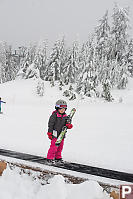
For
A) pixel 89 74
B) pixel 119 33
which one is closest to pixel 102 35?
pixel 119 33

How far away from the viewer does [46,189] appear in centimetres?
313

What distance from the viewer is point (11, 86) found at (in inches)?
1195

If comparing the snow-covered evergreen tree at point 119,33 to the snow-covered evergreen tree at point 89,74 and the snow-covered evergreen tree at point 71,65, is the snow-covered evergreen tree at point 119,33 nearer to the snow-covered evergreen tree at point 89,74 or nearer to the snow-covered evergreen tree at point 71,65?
the snow-covered evergreen tree at point 89,74

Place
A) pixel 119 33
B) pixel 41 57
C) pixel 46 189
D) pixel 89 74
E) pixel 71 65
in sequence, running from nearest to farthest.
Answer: pixel 46 189 → pixel 119 33 → pixel 89 74 → pixel 71 65 → pixel 41 57

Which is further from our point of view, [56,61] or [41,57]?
[41,57]

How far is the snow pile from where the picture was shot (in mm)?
2822

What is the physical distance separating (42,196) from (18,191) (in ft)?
1.74

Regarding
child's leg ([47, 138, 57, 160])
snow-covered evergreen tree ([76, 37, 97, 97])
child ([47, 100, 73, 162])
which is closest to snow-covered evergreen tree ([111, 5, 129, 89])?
snow-covered evergreen tree ([76, 37, 97, 97])

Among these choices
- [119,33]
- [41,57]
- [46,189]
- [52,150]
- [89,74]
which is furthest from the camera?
[41,57]

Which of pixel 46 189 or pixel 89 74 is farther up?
pixel 89 74

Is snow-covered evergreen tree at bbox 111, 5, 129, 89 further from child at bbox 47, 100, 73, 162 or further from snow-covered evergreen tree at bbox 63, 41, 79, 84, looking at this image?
child at bbox 47, 100, 73, 162

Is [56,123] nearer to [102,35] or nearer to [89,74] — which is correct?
[89,74]

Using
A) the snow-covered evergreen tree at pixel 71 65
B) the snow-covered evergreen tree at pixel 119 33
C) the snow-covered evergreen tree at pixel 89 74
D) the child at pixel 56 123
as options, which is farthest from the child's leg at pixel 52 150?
the snow-covered evergreen tree at pixel 71 65

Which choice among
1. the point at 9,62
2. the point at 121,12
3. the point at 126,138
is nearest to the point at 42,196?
the point at 126,138
